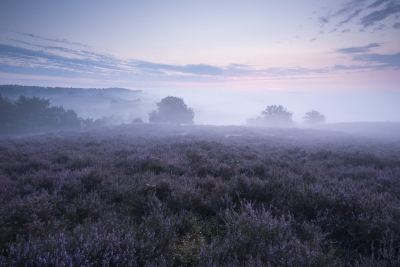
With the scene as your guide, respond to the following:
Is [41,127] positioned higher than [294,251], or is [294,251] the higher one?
[294,251]

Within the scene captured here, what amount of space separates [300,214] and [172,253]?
239 centimetres

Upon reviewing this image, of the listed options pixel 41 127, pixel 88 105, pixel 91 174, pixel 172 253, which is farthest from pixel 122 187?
pixel 88 105

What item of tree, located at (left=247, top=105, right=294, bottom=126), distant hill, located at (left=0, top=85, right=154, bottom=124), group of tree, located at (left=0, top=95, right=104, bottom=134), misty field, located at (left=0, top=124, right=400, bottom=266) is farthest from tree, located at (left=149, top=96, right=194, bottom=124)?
misty field, located at (left=0, top=124, right=400, bottom=266)

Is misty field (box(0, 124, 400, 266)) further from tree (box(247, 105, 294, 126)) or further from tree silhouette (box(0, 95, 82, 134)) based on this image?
tree (box(247, 105, 294, 126))

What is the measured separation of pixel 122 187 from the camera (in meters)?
4.48

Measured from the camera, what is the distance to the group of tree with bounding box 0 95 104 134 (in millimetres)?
34062

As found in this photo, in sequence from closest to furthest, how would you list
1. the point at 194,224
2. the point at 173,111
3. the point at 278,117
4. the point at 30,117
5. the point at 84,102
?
the point at 194,224 → the point at 30,117 → the point at 173,111 → the point at 278,117 → the point at 84,102

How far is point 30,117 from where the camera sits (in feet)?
126

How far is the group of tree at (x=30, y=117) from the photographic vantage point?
112ft

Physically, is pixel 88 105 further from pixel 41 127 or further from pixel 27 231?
pixel 27 231

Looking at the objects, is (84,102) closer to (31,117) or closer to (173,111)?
(31,117)

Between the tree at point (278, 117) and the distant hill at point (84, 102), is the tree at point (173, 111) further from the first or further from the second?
the distant hill at point (84, 102)

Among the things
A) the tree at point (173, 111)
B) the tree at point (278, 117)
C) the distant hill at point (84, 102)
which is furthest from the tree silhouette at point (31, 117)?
the tree at point (278, 117)

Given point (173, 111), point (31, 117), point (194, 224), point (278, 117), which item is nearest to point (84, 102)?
point (31, 117)
